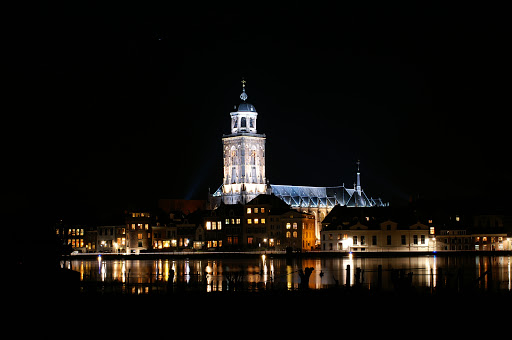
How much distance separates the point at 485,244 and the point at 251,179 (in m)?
42.4

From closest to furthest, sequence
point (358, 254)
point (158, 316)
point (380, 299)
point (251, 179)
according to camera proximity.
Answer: point (158, 316), point (380, 299), point (358, 254), point (251, 179)

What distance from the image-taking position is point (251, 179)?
497 ft

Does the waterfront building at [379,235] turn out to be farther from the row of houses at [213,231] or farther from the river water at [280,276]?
the river water at [280,276]

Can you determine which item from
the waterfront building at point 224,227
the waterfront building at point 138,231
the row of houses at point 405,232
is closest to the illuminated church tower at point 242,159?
the waterfront building at point 224,227

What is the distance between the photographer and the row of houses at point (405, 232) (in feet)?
378

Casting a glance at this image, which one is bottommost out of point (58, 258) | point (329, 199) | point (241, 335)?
point (241, 335)

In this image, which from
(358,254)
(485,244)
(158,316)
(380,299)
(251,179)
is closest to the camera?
(158,316)

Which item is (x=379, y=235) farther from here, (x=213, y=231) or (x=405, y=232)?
(x=213, y=231)

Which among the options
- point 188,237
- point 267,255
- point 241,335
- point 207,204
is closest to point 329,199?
point 207,204

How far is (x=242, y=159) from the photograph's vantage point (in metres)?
152

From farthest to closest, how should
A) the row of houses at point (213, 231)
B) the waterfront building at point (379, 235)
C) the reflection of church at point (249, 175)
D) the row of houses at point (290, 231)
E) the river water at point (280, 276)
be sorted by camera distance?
the reflection of church at point (249, 175)
the row of houses at point (213, 231)
the row of houses at point (290, 231)
the waterfront building at point (379, 235)
the river water at point (280, 276)

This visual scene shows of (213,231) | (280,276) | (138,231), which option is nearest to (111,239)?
(138,231)

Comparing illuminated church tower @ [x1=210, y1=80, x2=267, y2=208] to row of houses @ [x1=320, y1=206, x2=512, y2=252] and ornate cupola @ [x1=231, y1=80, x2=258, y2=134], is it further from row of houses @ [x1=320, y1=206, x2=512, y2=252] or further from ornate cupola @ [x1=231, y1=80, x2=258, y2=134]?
row of houses @ [x1=320, y1=206, x2=512, y2=252]

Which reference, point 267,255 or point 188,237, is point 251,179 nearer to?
point 188,237
